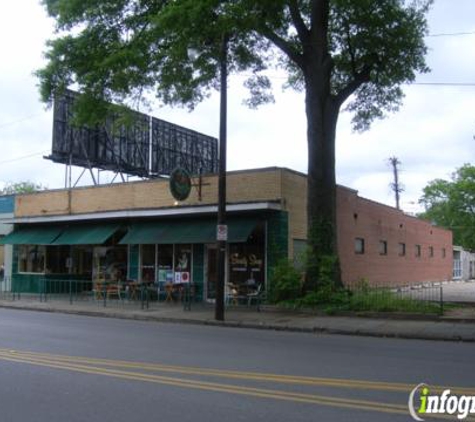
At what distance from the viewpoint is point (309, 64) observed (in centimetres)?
2194

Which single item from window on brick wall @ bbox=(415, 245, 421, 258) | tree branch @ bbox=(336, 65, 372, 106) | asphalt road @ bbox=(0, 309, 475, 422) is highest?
tree branch @ bbox=(336, 65, 372, 106)

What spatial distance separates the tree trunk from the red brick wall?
19.8 ft

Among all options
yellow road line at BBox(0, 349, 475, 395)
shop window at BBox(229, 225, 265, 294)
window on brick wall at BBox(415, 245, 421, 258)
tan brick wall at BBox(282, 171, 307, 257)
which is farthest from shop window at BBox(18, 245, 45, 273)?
window on brick wall at BBox(415, 245, 421, 258)

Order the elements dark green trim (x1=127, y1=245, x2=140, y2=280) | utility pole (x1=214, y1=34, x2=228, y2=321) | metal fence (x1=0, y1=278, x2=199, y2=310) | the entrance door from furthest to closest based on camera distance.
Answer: dark green trim (x1=127, y1=245, x2=140, y2=280) → the entrance door → metal fence (x1=0, y1=278, x2=199, y2=310) → utility pole (x1=214, y1=34, x2=228, y2=321)

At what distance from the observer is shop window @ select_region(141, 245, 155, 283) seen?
1057 inches

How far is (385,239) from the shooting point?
3391cm

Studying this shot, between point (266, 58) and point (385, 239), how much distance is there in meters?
13.9

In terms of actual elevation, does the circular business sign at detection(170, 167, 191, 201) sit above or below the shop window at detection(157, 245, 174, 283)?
above

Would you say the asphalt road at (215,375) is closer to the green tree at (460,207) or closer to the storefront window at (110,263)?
the storefront window at (110,263)

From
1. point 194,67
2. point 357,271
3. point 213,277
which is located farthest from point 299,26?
point 357,271

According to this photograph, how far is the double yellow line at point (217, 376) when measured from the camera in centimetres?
737

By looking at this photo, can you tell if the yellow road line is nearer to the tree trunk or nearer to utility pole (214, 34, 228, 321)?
utility pole (214, 34, 228, 321)

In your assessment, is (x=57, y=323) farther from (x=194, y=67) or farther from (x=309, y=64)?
(x=309, y=64)

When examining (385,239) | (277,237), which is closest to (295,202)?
(277,237)
